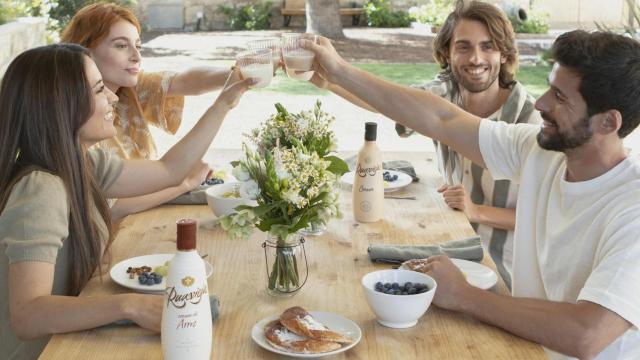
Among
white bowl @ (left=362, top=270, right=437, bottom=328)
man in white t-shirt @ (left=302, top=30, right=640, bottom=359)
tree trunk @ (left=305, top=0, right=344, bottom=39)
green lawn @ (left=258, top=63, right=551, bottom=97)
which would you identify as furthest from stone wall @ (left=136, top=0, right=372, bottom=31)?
white bowl @ (left=362, top=270, right=437, bottom=328)

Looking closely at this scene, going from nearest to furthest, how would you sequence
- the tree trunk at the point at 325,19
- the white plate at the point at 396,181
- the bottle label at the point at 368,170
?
the bottle label at the point at 368,170 < the white plate at the point at 396,181 < the tree trunk at the point at 325,19

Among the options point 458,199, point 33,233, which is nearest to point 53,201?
point 33,233

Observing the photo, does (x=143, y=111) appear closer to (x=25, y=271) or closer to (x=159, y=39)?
(x=25, y=271)

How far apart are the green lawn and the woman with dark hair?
6624 millimetres

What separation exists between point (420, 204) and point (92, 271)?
107cm

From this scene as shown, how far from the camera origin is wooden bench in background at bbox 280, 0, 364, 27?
1375 cm

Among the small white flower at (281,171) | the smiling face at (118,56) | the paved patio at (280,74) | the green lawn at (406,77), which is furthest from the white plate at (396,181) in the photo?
the green lawn at (406,77)

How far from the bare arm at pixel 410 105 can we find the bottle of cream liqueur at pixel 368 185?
5.4 inches

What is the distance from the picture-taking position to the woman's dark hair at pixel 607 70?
6.20ft

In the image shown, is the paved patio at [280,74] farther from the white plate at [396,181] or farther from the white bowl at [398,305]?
the white bowl at [398,305]

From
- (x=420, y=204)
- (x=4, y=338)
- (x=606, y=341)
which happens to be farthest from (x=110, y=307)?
(x=420, y=204)

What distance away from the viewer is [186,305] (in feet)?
4.97

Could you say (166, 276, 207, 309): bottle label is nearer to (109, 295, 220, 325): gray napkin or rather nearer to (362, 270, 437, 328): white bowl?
(109, 295, 220, 325): gray napkin

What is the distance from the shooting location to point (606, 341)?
5.61 ft
